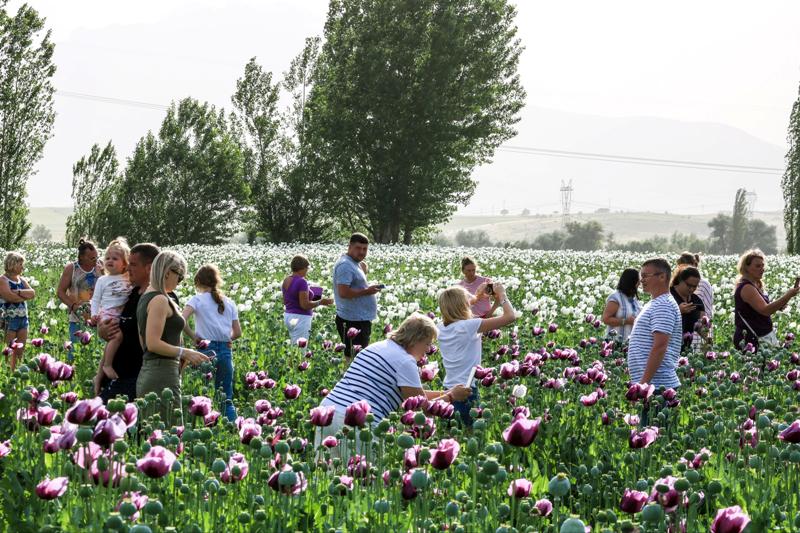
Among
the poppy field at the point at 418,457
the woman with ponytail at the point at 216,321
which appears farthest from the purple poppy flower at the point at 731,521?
the woman with ponytail at the point at 216,321

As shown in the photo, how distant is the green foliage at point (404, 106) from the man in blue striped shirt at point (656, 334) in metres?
38.3

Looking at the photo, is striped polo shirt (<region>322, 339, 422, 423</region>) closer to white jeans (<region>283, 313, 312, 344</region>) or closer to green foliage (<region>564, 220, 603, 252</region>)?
white jeans (<region>283, 313, 312, 344</region>)

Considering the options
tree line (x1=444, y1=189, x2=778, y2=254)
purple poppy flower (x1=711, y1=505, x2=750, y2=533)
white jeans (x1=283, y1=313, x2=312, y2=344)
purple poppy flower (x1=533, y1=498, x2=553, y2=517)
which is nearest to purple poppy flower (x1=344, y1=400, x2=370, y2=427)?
purple poppy flower (x1=533, y1=498, x2=553, y2=517)

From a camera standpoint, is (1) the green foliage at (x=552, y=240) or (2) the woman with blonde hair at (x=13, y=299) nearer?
(2) the woman with blonde hair at (x=13, y=299)

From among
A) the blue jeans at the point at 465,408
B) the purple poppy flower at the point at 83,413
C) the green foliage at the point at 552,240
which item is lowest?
the blue jeans at the point at 465,408

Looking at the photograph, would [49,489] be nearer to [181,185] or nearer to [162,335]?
[162,335]

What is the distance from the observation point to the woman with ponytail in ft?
28.9

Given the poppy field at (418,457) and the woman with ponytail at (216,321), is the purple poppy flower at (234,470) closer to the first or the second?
the poppy field at (418,457)

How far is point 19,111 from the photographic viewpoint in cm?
4119

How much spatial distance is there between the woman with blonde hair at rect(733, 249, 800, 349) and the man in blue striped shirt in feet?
8.66

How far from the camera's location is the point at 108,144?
5047 cm

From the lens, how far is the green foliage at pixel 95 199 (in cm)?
5059

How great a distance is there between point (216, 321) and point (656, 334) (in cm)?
382

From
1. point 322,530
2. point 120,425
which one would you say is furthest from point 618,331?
point 120,425
